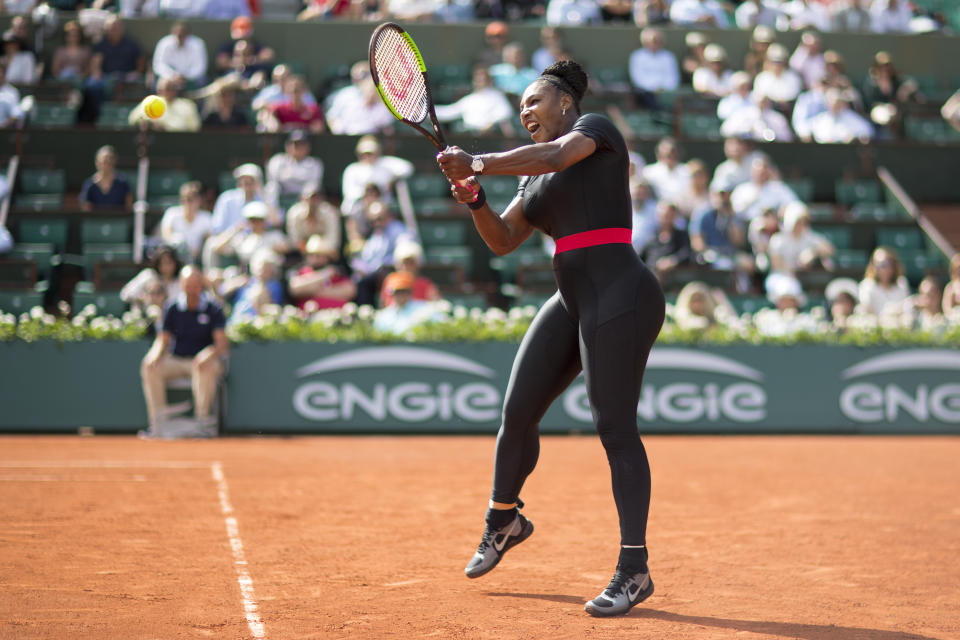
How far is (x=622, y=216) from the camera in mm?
4270

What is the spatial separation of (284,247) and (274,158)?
158 centimetres

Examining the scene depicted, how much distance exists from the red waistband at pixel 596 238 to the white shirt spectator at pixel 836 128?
1182cm

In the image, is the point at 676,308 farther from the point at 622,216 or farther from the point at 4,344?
the point at 622,216

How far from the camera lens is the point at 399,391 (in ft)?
35.0

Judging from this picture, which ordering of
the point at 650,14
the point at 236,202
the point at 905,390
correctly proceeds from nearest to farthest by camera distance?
the point at 905,390, the point at 236,202, the point at 650,14

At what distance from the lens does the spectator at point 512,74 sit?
14.8 meters

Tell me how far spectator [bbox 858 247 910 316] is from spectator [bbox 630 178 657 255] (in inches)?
90.5

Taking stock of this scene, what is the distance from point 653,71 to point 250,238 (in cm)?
677

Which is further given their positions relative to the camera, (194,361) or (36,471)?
(194,361)

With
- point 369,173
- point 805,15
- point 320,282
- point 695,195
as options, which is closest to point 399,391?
point 320,282

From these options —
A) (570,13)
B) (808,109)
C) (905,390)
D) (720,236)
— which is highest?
(570,13)

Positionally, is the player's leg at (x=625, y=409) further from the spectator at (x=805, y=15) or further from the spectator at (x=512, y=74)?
the spectator at (x=805, y=15)

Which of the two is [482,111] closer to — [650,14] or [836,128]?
[650,14]

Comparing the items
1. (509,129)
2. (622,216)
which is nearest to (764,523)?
(622,216)
